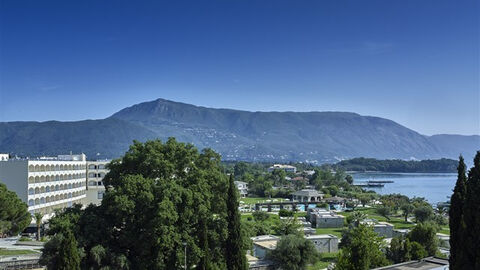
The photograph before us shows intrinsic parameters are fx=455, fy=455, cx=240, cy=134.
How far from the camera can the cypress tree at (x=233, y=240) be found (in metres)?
22.0

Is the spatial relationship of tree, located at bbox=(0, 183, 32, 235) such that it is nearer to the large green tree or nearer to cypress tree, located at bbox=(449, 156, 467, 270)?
the large green tree

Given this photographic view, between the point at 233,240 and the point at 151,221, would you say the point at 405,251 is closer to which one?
the point at 233,240

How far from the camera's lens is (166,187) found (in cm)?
2328

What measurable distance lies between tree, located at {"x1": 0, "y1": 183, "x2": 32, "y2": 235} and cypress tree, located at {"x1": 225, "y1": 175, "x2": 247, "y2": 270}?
20416 millimetres

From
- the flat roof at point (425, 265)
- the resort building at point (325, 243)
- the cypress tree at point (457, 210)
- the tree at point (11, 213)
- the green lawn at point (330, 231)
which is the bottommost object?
the green lawn at point (330, 231)

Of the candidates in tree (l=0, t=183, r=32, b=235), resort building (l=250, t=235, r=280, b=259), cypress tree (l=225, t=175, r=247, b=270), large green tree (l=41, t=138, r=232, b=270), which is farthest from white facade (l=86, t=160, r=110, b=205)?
cypress tree (l=225, t=175, r=247, b=270)

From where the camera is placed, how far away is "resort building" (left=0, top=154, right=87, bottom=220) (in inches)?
1967

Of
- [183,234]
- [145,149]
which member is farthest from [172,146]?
[183,234]

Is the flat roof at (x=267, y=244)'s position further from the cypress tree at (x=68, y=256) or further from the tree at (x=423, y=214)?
the tree at (x=423, y=214)

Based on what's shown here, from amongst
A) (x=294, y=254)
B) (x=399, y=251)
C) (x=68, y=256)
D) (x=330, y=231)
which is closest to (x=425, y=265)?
(x=399, y=251)

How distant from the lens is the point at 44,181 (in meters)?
54.1

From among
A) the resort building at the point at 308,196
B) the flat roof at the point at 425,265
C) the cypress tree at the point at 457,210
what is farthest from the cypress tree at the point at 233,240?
the resort building at the point at 308,196

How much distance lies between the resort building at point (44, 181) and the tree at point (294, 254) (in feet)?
Answer: 79.0

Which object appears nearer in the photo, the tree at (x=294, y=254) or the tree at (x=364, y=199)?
the tree at (x=294, y=254)
